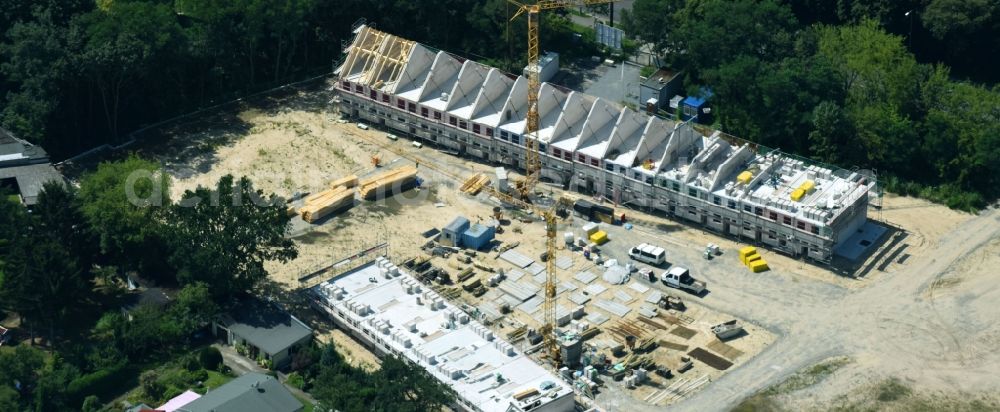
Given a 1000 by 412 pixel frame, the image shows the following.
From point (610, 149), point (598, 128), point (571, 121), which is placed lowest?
point (610, 149)

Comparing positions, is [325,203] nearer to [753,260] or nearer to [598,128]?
[598,128]

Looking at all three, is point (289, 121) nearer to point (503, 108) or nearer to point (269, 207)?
point (503, 108)

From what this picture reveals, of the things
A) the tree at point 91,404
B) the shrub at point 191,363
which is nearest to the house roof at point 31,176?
the shrub at point 191,363

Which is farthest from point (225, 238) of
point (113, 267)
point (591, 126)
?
point (591, 126)

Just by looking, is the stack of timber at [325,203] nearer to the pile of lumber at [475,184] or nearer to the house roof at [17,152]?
the pile of lumber at [475,184]

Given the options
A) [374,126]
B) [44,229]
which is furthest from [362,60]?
[44,229]

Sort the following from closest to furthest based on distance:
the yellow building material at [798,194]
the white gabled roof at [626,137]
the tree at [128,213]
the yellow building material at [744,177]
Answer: the tree at [128,213] < the yellow building material at [798,194] < the yellow building material at [744,177] < the white gabled roof at [626,137]
